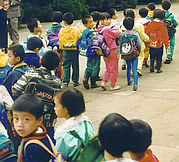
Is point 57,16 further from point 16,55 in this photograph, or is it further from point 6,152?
point 6,152

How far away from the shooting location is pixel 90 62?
1026 cm

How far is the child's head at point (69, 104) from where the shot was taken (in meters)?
4.29

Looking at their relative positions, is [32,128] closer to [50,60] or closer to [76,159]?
[76,159]

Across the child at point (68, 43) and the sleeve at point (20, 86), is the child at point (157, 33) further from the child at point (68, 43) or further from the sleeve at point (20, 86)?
the sleeve at point (20, 86)

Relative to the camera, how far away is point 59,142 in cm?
409

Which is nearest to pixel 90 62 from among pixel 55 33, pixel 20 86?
pixel 55 33

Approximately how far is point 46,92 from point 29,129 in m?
1.19

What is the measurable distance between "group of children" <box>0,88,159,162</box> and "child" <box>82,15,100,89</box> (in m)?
5.50

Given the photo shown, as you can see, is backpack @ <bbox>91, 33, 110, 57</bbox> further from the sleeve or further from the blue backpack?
the sleeve

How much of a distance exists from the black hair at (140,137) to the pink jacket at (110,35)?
612 centimetres

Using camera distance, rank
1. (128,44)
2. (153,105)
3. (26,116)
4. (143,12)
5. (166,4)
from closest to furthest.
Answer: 1. (26,116)
2. (153,105)
3. (128,44)
4. (143,12)
5. (166,4)

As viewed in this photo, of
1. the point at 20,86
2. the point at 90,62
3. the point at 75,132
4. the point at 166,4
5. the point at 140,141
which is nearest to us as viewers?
the point at 140,141

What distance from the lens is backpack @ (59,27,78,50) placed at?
33.0ft

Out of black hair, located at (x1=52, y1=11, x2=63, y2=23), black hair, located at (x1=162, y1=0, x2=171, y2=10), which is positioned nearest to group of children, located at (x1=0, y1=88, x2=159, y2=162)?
black hair, located at (x1=52, y1=11, x2=63, y2=23)
